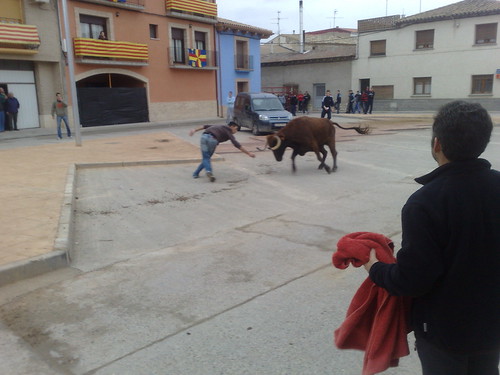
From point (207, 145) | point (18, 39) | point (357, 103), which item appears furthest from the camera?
point (357, 103)

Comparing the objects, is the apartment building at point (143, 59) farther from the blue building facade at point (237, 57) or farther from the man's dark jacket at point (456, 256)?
the man's dark jacket at point (456, 256)

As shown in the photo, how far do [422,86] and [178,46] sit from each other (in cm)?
1935

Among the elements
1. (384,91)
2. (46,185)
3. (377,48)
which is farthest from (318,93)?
(46,185)

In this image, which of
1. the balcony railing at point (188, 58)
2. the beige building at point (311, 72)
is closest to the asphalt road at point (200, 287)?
the balcony railing at point (188, 58)

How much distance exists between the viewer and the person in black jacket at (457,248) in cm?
165

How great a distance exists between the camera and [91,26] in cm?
2475

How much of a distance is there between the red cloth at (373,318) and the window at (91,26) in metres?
25.7

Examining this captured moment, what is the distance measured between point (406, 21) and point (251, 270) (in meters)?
36.1

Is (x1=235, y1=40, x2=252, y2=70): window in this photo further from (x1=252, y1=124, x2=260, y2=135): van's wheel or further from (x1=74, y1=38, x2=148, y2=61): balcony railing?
(x1=252, y1=124, x2=260, y2=135): van's wheel

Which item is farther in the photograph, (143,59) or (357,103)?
(357,103)

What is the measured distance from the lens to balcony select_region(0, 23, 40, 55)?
19797 mm

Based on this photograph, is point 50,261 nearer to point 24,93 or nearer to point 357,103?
point 24,93

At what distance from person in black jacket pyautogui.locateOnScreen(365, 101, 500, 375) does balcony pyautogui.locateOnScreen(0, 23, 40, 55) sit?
2203 centimetres

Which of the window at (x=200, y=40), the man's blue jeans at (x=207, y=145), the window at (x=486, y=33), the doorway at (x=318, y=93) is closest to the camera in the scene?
the man's blue jeans at (x=207, y=145)
